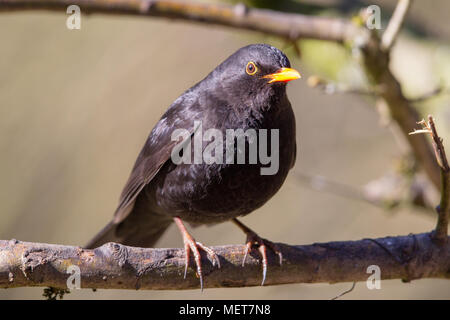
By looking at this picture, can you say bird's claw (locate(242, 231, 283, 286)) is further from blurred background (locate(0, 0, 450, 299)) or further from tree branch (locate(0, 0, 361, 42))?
blurred background (locate(0, 0, 450, 299))

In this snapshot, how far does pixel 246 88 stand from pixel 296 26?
1.23 metres

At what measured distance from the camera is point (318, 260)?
163 inches

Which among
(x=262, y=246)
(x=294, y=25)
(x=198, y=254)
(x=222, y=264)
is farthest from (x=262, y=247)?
(x=294, y=25)

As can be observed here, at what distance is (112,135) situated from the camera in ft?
24.7

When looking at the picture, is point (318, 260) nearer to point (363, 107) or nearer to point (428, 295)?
point (428, 295)

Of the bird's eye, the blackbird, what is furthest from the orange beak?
the bird's eye

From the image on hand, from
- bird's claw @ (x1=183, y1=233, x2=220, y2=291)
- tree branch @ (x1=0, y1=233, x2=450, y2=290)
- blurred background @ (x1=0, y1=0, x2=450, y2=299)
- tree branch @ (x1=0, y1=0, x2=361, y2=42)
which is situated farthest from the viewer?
blurred background @ (x1=0, y1=0, x2=450, y2=299)

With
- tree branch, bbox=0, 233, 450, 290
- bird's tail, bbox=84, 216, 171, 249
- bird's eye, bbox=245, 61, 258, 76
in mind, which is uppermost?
bird's eye, bbox=245, 61, 258, 76

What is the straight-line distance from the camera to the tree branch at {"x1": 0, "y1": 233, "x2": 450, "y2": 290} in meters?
3.52

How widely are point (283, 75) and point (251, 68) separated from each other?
28cm

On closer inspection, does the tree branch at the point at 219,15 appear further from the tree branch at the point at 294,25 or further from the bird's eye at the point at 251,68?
the bird's eye at the point at 251,68

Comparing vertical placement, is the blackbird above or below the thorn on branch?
below

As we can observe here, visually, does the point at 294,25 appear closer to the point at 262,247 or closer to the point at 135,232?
the point at 262,247
